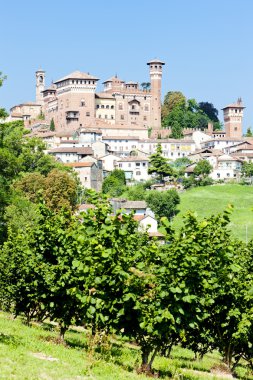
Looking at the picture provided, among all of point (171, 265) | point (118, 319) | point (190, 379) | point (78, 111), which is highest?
point (78, 111)

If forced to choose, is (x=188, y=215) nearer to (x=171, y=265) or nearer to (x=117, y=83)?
(x=171, y=265)

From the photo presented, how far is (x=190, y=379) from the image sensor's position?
56.6 feet

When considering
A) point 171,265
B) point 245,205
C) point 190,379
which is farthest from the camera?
point 245,205

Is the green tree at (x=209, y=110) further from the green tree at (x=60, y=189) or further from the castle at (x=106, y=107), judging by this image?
the green tree at (x=60, y=189)

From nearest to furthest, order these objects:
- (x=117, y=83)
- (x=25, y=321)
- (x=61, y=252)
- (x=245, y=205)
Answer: (x=61, y=252), (x=25, y=321), (x=245, y=205), (x=117, y=83)

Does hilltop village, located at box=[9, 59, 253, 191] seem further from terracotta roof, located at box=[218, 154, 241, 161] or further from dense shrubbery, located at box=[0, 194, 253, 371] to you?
dense shrubbery, located at box=[0, 194, 253, 371]

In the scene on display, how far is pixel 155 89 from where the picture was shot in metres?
145

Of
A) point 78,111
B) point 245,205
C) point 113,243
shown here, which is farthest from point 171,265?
point 78,111

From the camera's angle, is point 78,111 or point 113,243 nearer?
point 113,243

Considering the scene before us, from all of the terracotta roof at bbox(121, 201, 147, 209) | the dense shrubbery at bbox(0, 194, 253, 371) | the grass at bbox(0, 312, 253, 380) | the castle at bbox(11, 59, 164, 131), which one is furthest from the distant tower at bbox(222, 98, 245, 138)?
the dense shrubbery at bbox(0, 194, 253, 371)

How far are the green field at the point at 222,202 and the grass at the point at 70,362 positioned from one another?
59966 mm

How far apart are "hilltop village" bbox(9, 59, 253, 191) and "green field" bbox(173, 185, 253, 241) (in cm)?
753

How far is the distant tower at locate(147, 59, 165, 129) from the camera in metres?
142

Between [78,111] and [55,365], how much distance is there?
115305mm
